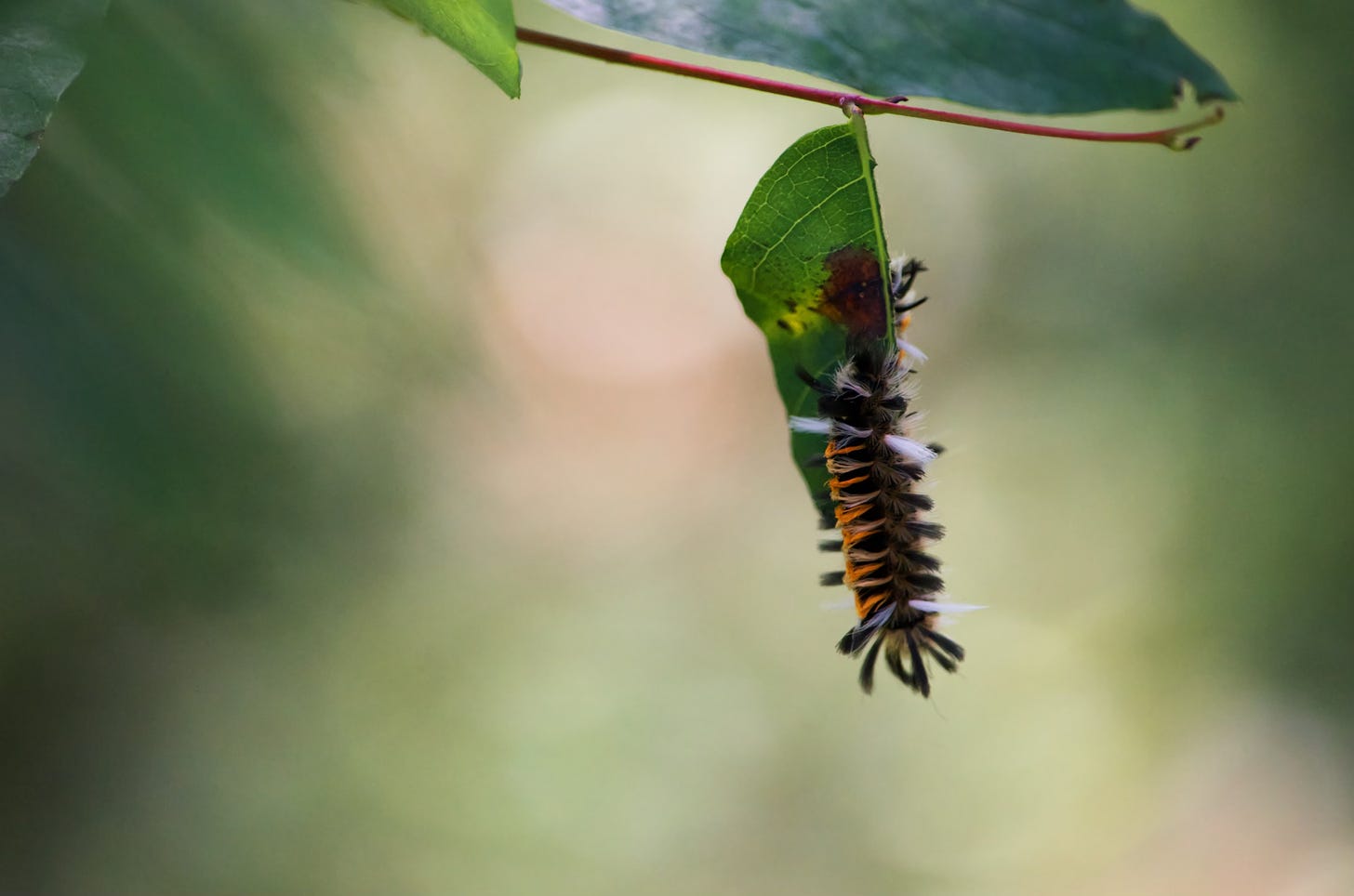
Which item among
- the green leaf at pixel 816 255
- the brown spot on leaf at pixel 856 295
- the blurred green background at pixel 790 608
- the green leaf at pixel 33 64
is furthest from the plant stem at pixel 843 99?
→ the blurred green background at pixel 790 608

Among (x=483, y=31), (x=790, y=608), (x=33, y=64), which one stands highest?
(x=790, y=608)

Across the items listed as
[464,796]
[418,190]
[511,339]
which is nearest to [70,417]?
[418,190]

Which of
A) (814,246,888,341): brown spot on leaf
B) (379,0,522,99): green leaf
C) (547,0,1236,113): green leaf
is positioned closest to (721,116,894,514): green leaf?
(814,246,888,341): brown spot on leaf

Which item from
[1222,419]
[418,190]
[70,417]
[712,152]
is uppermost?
[712,152]

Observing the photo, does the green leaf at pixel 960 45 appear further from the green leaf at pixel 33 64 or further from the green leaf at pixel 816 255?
the green leaf at pixel 33 64

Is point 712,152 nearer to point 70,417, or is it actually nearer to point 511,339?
point 511,339

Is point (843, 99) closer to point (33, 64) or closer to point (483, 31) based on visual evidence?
point (483, 31)

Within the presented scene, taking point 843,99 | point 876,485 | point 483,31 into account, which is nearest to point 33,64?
point 483,31
